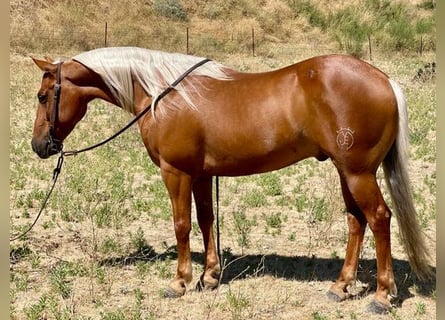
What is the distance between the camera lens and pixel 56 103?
14.6 feet

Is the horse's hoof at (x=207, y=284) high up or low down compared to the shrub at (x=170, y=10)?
down

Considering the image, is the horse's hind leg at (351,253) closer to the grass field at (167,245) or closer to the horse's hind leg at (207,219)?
the grass field at (167,245)

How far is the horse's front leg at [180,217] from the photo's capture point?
14.2ft

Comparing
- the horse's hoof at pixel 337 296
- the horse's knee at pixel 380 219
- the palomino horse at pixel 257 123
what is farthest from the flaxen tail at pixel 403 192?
the horse's hoof at pixel 337 296

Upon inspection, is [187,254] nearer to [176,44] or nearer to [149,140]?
[149,140]

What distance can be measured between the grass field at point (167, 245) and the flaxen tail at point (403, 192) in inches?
14.7

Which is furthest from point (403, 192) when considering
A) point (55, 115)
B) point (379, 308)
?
point (55, 115)

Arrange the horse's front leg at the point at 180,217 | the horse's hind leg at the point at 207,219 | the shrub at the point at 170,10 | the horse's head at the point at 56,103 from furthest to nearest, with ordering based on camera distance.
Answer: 1. the shrub at the point at 170,10
2. the horse's hind leg at the point at 207,219
3. the horse's head at the point at 56,103
4. the horse's front leg at the point at 180,217

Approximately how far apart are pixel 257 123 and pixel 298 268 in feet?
5.08

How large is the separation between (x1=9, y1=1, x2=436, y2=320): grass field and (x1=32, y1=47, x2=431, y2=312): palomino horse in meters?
0.26

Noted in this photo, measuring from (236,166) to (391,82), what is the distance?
4.26ft

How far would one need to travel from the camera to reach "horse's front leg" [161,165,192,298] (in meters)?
4.34

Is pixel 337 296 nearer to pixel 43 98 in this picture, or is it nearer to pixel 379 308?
pixel 379 308

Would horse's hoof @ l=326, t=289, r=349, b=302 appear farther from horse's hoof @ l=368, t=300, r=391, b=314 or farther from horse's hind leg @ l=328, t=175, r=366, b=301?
→ horse's hoof @ l=368, t=300, r=391, b=314
